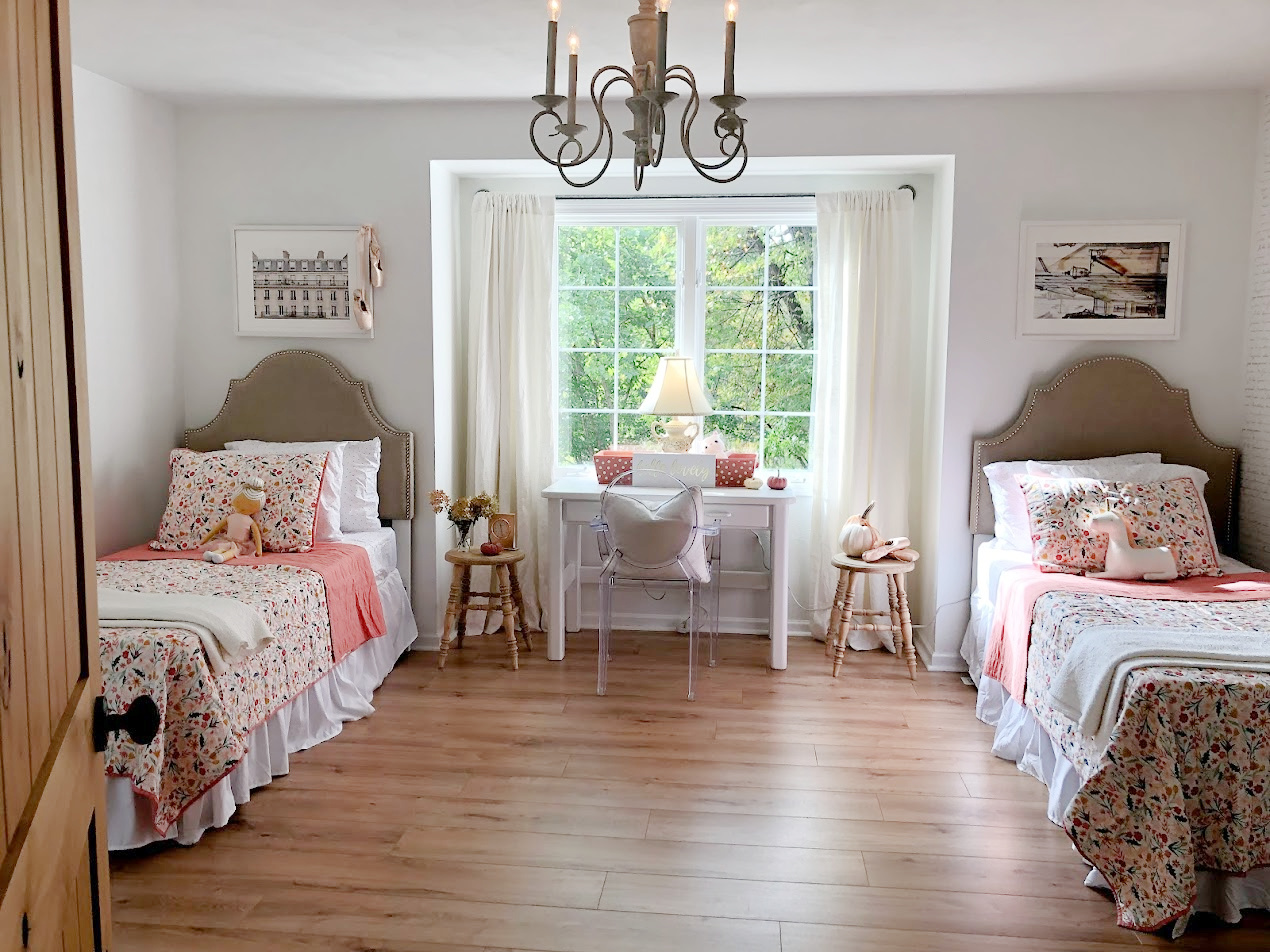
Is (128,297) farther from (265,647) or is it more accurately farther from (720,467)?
(720,467)

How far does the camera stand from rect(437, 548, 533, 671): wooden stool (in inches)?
166

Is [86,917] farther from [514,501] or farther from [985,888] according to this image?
[514,501]

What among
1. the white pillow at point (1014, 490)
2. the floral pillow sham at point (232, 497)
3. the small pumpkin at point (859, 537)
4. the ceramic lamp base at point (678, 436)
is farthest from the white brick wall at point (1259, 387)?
the floral pillow sham at point (232, 497)

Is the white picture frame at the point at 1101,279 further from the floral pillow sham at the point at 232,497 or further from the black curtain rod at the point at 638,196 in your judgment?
the floral pillow sham at the point at 232,497

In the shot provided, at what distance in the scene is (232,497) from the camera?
3844 millimetres

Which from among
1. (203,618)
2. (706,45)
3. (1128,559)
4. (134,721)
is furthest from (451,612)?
(134,721)

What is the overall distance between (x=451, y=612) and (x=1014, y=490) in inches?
94.8

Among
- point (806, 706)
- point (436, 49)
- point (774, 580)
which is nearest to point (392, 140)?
point (436, 49)

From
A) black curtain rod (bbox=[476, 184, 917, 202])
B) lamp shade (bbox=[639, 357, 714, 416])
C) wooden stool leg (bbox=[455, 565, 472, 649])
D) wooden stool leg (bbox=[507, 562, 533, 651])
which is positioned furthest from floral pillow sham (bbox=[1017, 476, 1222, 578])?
wooden stool leg (bbox=[455, 565, 472, 649])

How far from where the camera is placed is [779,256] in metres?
4.76

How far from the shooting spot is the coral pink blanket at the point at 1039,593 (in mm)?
3246

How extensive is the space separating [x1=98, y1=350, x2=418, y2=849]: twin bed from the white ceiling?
1263 millimetres

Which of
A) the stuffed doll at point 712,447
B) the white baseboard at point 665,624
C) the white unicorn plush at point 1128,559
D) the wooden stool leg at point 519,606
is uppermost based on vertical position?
the stuffed doll at point 712,447

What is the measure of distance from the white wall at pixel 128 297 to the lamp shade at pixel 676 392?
84.0 inches
